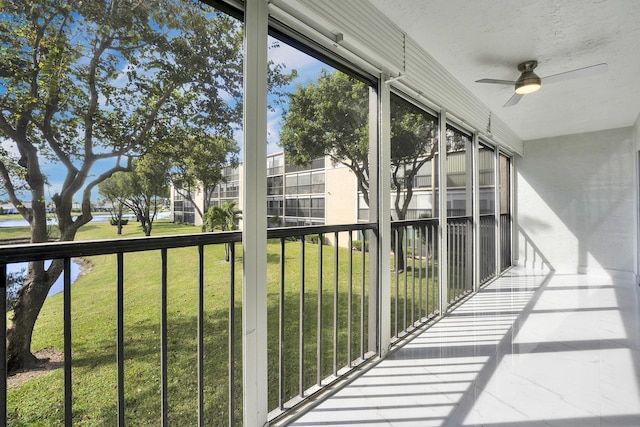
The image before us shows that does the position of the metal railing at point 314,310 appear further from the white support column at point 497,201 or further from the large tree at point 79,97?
the white support column at point 497,201

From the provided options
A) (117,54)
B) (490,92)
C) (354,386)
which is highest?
(490,92)

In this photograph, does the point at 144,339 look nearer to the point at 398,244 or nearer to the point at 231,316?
the point at 231,316

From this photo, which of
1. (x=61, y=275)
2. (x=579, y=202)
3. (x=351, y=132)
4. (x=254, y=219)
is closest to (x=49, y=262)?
(x=61, y=275)

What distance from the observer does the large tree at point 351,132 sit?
5.93ft

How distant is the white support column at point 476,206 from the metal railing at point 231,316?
2279 mm

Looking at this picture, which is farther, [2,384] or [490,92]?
[490,92]

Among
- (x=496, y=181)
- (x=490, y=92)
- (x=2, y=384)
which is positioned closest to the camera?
(x=2, y=384)

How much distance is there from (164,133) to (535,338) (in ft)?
10.7

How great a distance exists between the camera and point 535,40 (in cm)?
242

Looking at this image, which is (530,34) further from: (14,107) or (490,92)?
(14,107)

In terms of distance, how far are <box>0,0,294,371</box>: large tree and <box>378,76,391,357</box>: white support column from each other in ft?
4.73

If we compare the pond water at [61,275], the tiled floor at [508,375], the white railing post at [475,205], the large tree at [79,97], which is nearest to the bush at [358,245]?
the tiled floor at [508,375]

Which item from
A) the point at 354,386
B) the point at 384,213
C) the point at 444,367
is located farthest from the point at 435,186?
the point at 354,386

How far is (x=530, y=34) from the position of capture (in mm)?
2330
